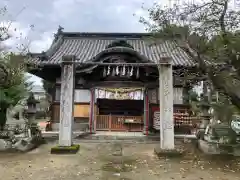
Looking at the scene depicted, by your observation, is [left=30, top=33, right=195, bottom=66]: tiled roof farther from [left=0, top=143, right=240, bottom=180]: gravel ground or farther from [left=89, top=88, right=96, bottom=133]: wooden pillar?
[left=0, top=143, right=240, bottom=180]: gravel ground

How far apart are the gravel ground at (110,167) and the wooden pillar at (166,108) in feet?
2.52

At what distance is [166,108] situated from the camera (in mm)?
9555

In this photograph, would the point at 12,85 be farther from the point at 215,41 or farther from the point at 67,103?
the point at 215,41

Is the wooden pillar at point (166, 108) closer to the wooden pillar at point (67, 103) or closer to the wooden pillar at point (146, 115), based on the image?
the wooden pillar at point (67, 103)

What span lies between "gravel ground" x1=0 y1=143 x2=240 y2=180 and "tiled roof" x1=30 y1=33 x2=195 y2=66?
7199mm

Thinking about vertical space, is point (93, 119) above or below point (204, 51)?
below

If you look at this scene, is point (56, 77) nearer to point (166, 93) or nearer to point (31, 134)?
point (31, 134)

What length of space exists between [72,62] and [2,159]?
4166mm

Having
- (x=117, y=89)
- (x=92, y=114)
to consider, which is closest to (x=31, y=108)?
(x=92, y=114)

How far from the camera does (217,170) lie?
7484 mm

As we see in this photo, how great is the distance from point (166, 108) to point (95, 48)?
10.8 metres

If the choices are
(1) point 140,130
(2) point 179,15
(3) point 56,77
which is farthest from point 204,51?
(3) point 56,77

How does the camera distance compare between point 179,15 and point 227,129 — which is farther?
point 227,129

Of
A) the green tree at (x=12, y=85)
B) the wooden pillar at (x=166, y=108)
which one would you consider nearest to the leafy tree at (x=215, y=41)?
the wooden pillar at (x=166, y=108)
